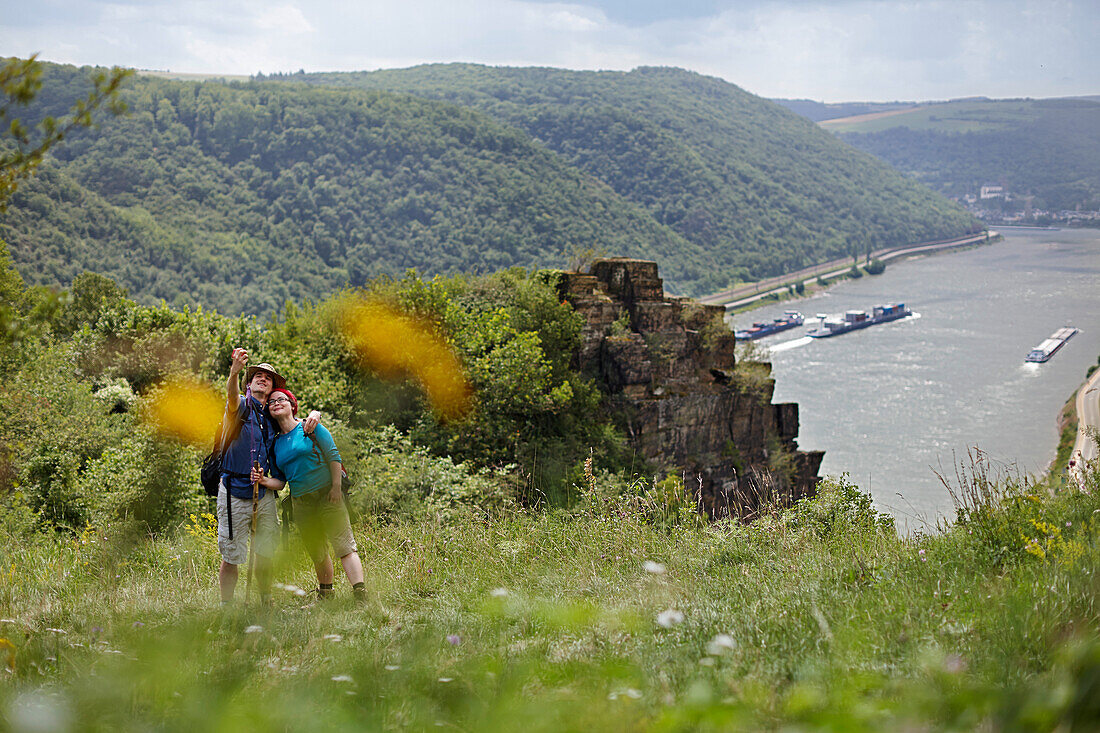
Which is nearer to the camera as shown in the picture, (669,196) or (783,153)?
(669,196)

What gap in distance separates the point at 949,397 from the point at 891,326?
21.9 m

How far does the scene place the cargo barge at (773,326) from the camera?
2560 inches

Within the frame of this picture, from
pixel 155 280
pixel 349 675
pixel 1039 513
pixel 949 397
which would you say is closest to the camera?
pixel 349 675

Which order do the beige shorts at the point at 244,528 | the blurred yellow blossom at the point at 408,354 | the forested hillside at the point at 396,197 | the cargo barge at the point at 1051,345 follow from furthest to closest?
the forested hillside at the point at 396,197, the cargo barge at the point at 1051,345, the blurred yellow blossom at the point at 408,354, the beige shorts at the point at 244,528

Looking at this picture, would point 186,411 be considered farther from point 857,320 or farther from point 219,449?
point 857,320

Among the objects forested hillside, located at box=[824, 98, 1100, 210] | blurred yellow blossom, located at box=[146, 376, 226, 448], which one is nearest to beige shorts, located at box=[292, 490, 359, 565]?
blurred yellow blossom, located at box=[146, 376, 226, 448]

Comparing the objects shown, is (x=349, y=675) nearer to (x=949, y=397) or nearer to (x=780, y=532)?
(x=780, y=532)

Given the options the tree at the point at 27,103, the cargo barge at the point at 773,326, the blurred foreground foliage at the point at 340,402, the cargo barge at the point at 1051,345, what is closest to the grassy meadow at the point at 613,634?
the tree at the point at 27,103

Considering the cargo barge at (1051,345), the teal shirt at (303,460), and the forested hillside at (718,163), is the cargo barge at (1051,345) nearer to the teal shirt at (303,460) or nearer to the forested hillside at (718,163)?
the forested hillside at (718,163)

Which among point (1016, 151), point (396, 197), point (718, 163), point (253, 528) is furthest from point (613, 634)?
point (1016, 151)

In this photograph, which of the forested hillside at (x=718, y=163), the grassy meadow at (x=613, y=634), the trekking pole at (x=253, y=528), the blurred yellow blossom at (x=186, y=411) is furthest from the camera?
the forested hillside at (x=718, y=163)

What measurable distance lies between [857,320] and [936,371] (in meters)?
13.6

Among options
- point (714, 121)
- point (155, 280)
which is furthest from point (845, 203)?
point (155, 280)

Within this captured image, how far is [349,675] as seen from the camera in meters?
2.43
